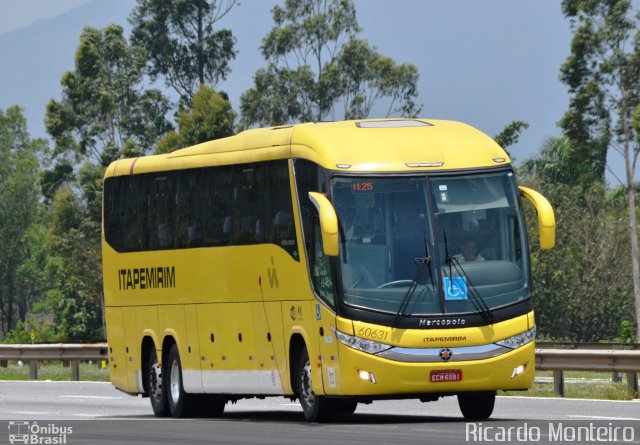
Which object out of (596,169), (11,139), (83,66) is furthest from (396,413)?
(11,139)

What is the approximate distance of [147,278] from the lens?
80.0ft

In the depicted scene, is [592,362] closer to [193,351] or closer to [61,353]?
[193,351]

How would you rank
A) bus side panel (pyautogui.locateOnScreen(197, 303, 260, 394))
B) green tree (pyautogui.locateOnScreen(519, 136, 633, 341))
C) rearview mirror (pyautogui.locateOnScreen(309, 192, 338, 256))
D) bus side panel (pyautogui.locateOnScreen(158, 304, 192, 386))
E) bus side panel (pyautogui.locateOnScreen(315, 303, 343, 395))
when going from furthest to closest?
1. green tree (pyautogui.locateOnScreen(519, 136, 633, 341))
2. bus side panel (pyautogui.locateOnScreen(158, 304, 192, 386))
3. bus side panel (pyautogui.locateOnScreen(197, 303, 260, 394))
4. bus side panel (pyautogui.locateOnScreen(315, 303, 343, 395))
5. rearview mirror (pyautogui.locateOnScreen(309, 192, 338, 256))

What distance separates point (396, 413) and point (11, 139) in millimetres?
96790

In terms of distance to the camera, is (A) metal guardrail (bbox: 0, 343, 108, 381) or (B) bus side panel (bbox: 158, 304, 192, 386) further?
(A) metal guardrail (bbox: 0, 343, 108, 381)

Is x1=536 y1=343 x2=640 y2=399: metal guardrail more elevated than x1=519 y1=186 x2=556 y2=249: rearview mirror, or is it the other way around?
x1=519 y1=186 x2=556 y2=249: rearview mirror

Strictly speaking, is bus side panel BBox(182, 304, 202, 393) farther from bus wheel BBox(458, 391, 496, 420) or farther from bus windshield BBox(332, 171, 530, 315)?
bus windshield BBox(332, 171, 530, 315)

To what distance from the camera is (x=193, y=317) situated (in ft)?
76.1

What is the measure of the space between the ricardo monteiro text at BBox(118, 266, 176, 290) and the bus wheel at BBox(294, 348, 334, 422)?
3852 mm

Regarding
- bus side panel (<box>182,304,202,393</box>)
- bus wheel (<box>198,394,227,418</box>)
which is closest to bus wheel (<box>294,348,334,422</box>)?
bus side panel (<box>182,304,202,393</box>)

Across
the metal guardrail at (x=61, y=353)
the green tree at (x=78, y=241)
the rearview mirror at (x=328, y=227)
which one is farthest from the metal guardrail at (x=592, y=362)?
the green tree at (x=78, y=241)

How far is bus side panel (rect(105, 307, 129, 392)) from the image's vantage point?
25531mm

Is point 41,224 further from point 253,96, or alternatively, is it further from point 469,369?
point 469,369

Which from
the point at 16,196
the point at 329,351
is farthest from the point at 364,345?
the point at 16,196
